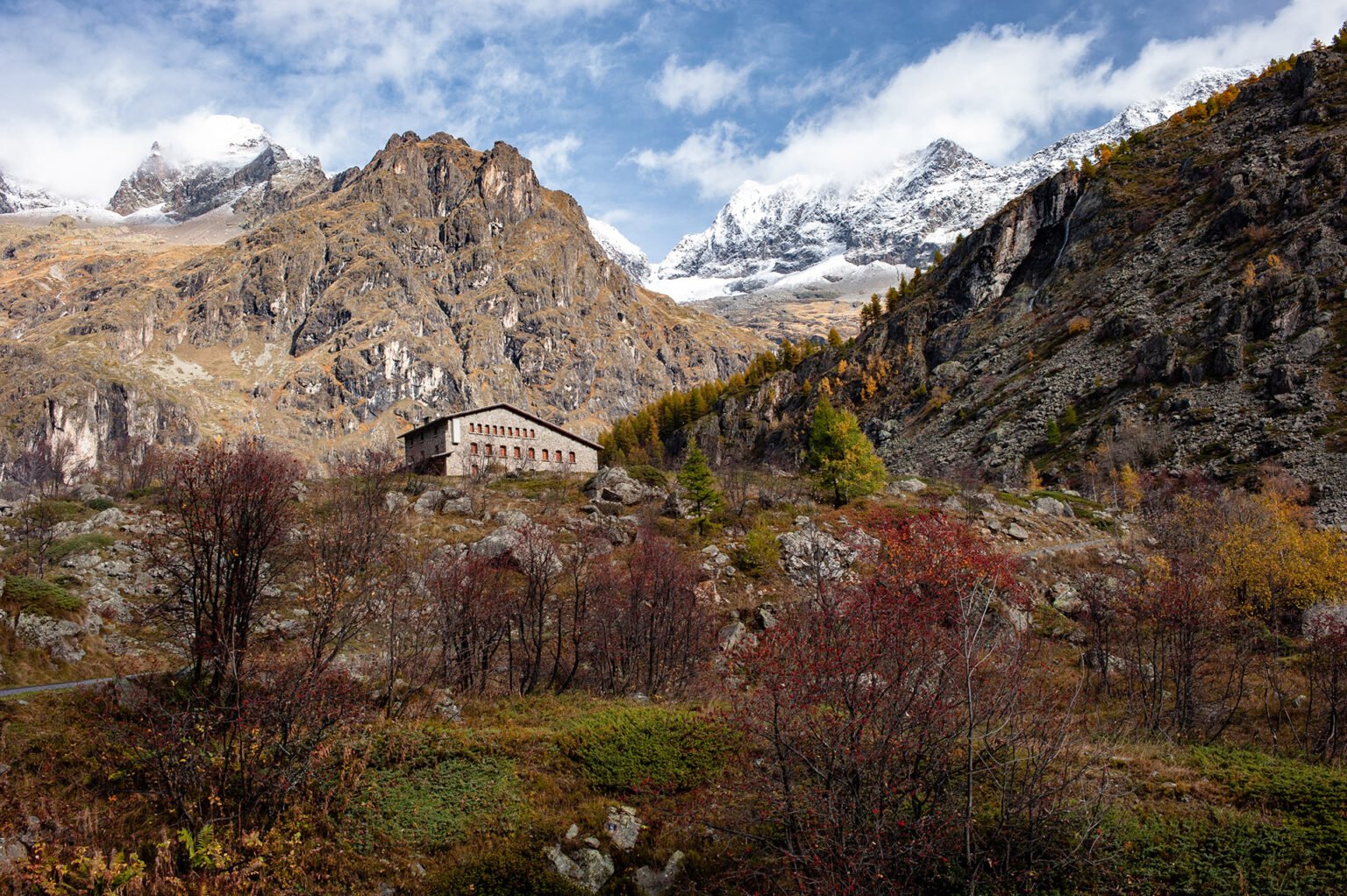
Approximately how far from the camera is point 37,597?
2066 cm

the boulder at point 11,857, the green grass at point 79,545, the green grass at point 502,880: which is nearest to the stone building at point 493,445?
the green grass at point 79,545

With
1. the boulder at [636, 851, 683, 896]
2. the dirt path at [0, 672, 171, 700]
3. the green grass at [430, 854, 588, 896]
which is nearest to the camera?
the green grass at [430, 854, 588, 896]

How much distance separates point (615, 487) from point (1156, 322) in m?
70.7

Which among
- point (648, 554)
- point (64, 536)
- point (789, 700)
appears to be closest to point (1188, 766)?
point (789, 700)

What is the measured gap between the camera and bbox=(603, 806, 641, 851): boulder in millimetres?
12422

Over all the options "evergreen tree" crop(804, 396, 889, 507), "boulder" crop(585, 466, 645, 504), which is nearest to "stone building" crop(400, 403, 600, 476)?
"boulder" crop(585, 466, 645, 504)

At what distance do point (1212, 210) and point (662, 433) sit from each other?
331 ft

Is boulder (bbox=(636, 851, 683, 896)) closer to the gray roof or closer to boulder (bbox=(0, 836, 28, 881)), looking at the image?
boulder (bbox=(0, 836, 28, 881))

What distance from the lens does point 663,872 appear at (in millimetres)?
11617

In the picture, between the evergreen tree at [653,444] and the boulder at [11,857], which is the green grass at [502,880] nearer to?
the boulder at [11,857]

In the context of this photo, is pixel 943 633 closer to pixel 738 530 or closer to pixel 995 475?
pixel 738 530

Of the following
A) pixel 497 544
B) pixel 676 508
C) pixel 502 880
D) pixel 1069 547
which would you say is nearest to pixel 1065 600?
pixel 1069 547

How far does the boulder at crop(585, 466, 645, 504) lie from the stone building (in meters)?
17.8

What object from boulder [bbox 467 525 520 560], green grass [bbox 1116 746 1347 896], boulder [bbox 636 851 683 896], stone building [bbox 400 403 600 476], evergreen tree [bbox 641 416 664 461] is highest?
evergreen tree [bbox 641 416 664 461]
